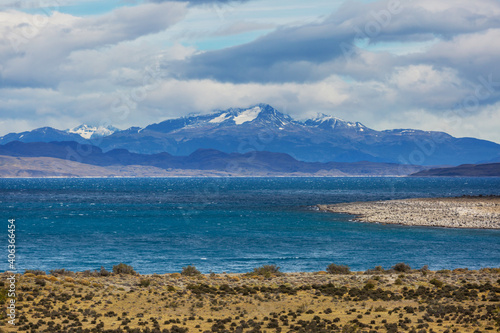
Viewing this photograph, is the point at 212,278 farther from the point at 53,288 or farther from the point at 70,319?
the point at 70,319

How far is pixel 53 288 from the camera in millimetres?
31875

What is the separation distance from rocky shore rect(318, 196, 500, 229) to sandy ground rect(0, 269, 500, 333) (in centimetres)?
4955

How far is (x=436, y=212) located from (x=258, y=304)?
257 feet

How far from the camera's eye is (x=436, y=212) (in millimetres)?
101562

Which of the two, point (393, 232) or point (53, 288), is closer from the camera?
point (53, 288)

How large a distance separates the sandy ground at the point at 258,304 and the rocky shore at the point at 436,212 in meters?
49.5

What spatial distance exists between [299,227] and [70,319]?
195 feet

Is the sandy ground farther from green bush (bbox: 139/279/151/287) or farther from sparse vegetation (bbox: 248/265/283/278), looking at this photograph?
sparse vegetation (bbox: 248/265/283/278)

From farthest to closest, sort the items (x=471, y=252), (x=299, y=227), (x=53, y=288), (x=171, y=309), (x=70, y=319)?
1. (x=299, y=227)
2. (x=471, y=252)
3. (x=53, y=288)
4. (x=171, y=309)
5. (x=70, y=319)

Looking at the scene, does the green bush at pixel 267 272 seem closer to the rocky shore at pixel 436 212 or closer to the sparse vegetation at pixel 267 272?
the sparse vegetation at pixel 267 272

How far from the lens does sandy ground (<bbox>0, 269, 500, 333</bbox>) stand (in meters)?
26.0

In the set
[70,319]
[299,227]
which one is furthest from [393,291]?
[299,227]

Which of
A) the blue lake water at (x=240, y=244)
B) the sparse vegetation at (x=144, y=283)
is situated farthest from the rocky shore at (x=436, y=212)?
the sparse vegetation at (x=144, y=283)

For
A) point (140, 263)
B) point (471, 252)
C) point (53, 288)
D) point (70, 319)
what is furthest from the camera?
point (471, 252)
